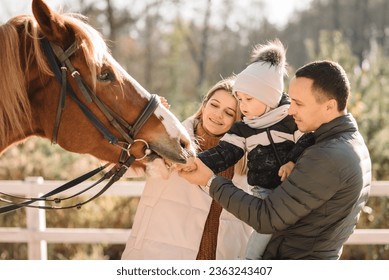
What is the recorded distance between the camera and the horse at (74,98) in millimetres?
2809

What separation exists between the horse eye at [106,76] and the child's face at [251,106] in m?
0.72

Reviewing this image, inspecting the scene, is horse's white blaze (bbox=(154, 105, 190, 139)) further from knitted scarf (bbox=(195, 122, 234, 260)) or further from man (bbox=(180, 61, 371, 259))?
knitted scarf (bbox=(195, 122, 234, 260))

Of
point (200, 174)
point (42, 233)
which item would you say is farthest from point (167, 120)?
point (42, 233)

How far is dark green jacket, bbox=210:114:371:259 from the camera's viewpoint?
7.80ft

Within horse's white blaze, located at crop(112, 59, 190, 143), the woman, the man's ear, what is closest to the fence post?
the woman

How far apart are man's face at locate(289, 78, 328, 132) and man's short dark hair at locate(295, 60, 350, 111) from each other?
0.11 ft

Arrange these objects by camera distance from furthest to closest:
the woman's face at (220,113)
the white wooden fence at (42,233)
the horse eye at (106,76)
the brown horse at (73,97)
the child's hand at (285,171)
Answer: the white wooden fence at (42,233), the woman's face at (220,113), the horse eye at (106,76), the brown horse at (73,97), the child's hand at (285,171)

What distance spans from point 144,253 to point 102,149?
73 centimetres

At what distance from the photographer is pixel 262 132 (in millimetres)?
2924

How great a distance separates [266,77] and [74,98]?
106 centimetres

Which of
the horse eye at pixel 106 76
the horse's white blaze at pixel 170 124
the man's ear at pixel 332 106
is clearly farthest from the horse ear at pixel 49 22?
the man's ear at pixel 332 106

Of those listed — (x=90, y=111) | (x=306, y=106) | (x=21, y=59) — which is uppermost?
(x=21, y=59)

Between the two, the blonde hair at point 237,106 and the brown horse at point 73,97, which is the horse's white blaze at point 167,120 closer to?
the brown horse at point 73,97

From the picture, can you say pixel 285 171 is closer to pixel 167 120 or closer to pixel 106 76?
pixel 167 120
